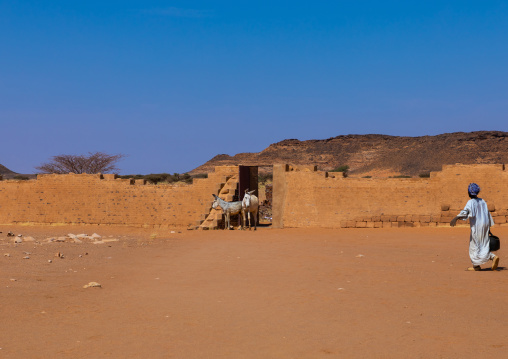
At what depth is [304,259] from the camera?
1305cm

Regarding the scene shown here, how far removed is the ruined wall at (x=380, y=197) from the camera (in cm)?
2092

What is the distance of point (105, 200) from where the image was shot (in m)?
26.1

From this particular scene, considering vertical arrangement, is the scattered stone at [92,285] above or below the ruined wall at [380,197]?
below

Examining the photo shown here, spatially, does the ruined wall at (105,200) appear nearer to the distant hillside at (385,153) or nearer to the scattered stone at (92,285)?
A: the scattered stone at (92,285)

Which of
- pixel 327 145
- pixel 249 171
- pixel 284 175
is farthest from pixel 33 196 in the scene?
pixel 327 145

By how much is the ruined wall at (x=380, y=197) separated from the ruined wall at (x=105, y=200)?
10.4ft

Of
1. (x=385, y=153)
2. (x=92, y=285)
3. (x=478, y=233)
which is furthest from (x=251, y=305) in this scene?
(x=385, y=153)

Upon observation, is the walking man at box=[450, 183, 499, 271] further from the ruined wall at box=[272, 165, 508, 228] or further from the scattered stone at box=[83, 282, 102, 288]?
the ruined wall at box=[272, 165, 508, 228]

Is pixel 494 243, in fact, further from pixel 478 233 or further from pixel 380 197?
pixel 380 197

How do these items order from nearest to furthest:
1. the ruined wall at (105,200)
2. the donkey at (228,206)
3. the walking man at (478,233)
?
the walking man at (478,233)
the donkey at (228,206)
the ruined wall at (105,200)

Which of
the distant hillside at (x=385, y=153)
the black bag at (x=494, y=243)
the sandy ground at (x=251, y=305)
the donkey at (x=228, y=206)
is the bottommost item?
the sandy ground at (x=251, y=305)

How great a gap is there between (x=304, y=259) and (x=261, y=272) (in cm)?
222

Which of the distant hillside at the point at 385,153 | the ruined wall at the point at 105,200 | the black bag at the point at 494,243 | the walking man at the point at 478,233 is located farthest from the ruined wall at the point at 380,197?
the distant hillside at the point at 385,153

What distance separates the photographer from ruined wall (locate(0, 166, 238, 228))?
24.7 meters
